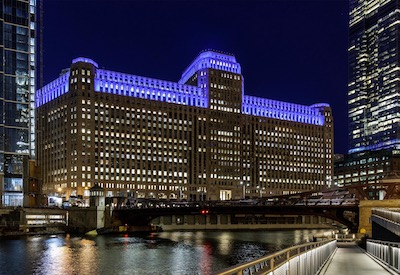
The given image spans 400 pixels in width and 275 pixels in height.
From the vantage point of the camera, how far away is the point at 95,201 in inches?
5699

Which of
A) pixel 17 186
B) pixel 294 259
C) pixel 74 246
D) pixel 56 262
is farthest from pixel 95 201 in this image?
pixel 294 259

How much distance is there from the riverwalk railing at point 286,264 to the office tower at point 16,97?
Result: 401 ft

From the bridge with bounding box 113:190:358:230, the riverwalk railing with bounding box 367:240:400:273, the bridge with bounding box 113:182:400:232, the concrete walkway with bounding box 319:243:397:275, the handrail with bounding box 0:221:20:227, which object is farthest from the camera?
the handrail with bounding box 0:221:20:227

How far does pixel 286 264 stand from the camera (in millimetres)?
18641

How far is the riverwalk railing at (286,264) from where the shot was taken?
1312 cm

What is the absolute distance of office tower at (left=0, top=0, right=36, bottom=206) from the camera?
139625 mm

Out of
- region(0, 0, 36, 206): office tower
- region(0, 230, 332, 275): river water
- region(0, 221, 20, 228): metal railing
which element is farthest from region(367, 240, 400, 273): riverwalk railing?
region(0, 0, 36, 206): office tower

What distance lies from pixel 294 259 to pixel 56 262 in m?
53.2

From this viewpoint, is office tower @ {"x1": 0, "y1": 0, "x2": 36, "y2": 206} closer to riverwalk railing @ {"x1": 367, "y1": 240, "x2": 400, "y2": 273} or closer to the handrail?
the handrail

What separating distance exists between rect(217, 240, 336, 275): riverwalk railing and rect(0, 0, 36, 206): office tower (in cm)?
12219

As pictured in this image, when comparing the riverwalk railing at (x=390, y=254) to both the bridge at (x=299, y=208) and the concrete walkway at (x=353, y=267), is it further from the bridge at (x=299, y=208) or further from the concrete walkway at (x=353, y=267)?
the bridge at (x=299, y=208)

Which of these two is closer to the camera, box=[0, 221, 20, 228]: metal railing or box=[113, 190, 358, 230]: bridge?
box=[113, 190, 358, 230]: bridge

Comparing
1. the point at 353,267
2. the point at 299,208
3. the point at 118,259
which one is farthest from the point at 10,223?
the point at 353,267

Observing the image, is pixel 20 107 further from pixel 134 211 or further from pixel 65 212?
pixel 134 211
